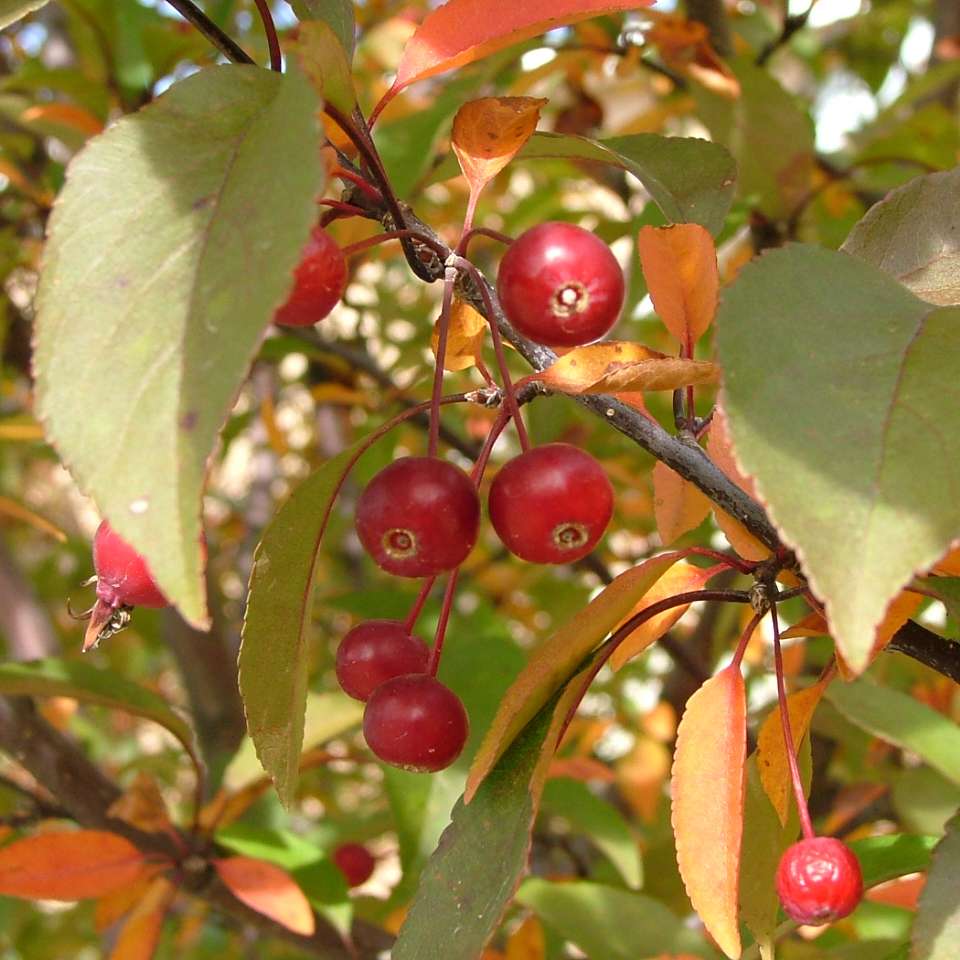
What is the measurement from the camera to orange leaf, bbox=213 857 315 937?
1485 millimetres

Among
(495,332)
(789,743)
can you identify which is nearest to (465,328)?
(495,332)

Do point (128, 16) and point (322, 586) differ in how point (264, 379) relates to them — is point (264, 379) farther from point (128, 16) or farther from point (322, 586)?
point (128, 16)

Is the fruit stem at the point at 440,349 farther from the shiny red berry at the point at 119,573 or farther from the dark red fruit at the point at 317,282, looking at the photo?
the shiny red berry at the point at 119,573

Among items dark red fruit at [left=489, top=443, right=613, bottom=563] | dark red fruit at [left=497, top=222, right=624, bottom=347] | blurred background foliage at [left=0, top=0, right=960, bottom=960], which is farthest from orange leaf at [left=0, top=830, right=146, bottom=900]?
dark red fruit at [left=497, top=222, right=624, bottom=347]

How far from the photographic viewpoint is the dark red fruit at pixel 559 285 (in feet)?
2.78

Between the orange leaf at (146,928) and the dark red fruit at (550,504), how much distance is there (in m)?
1.04

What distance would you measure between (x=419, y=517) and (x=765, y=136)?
55.6 inches

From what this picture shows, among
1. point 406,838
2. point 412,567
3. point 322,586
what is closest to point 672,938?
point 406,838

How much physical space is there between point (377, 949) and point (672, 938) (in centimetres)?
50

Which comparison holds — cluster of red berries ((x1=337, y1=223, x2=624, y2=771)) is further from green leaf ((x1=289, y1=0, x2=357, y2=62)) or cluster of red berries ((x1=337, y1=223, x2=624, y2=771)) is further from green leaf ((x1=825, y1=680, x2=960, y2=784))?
green leaf ((x1=825, y1=680, x2=960, y2=784))

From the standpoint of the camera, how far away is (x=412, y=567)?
0.87 metres

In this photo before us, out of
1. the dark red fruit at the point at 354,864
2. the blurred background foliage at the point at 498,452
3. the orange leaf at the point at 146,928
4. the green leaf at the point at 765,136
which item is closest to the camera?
the orange leaf at the point at 146,928

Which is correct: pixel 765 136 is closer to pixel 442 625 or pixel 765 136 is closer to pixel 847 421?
pixel 442 625

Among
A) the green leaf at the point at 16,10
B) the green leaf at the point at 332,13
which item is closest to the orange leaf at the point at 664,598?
the green leaf at the point at 332,13
